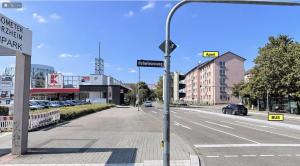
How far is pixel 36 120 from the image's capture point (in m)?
21.7

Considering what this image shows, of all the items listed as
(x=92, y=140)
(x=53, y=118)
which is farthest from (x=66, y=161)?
(x=53, y=118)

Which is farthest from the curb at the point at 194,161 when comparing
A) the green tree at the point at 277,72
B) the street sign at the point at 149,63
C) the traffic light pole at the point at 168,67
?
the green tree at the point at 277,72

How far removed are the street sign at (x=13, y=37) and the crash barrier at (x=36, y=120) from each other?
28.7 ft

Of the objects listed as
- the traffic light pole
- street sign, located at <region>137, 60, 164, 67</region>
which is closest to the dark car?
the traffic light pole

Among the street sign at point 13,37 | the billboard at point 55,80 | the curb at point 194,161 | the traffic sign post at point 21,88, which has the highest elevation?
the billboard at point 55,80

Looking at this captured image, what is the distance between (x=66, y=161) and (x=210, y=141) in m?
8.06

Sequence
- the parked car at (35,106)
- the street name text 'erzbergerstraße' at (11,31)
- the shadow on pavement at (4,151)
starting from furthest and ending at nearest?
the parked car at (35,106)
the shadow on pavement at (4,151)
the street name text 'erzbergerstraße' at (11,31)

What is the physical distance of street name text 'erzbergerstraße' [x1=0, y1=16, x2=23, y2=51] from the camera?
1077 centimetres

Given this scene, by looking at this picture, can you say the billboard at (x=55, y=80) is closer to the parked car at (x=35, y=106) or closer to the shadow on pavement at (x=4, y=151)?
the parked car at (x=35, y=106)

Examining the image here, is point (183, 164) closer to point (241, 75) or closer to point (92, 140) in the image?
point (92, 140)

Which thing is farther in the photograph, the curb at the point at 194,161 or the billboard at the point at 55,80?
the billboard at the point at 55,80

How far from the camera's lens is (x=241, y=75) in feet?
379

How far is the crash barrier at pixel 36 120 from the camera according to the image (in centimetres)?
2045

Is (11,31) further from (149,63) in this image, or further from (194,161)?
(194,161)
